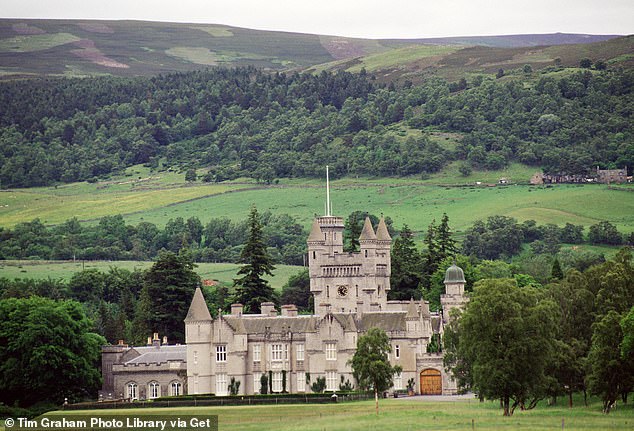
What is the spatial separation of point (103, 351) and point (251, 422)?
36864 mm

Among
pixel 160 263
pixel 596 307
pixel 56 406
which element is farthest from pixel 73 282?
pixel 596 307

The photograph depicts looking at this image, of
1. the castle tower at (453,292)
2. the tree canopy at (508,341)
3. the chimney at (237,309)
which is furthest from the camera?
the chimney at (237,309)

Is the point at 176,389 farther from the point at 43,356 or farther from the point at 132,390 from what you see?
the point at 43,356

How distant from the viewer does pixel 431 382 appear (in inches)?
4609

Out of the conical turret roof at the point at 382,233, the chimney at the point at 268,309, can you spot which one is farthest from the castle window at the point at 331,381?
the conical turret roof at the point at 382,233

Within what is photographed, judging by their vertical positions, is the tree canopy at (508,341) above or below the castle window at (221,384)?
above

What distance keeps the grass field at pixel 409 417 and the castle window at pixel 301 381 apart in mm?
15300

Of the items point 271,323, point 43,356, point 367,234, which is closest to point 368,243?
point 367,234

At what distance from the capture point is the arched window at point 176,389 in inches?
4722

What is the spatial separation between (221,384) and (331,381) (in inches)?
343

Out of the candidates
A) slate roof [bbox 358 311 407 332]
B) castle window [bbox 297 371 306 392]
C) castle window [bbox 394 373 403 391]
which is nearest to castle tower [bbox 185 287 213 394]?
castle window [bbox 297 371 306 392]

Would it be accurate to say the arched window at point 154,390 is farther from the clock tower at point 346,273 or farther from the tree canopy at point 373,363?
the tree canopy at point 373,363

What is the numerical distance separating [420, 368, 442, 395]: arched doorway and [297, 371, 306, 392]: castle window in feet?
30.4

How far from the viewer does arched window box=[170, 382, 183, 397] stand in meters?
120
